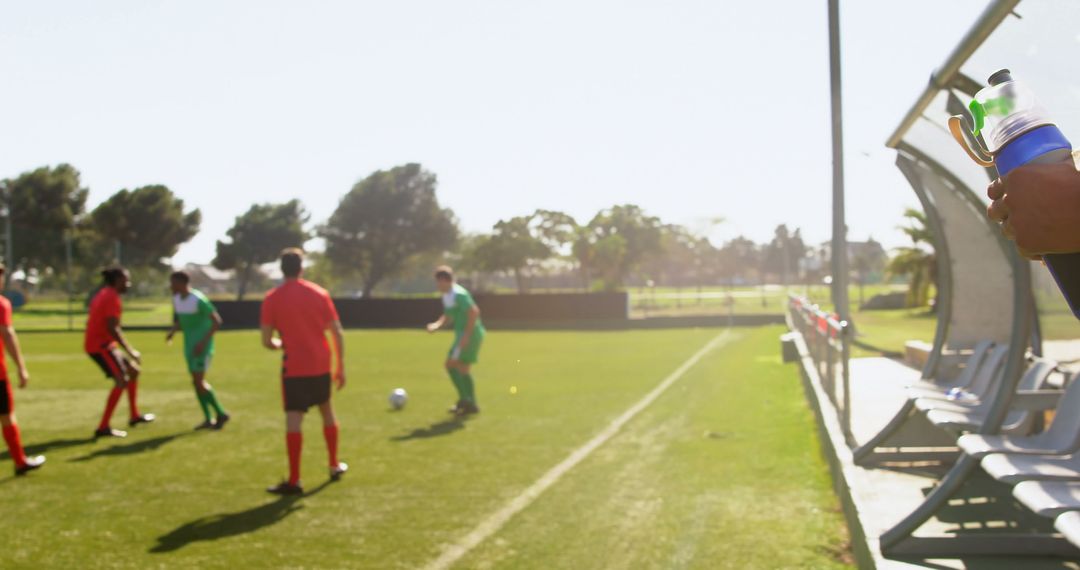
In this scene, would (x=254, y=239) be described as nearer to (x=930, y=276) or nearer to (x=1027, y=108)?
(x=930, y=276)

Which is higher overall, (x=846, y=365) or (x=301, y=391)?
(x=846, y=365)

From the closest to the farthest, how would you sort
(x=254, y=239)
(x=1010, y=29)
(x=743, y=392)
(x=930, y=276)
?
(x=1010, y=29) → (x=743, y=392) → (x=930, y=276) → (x=254, y=239)

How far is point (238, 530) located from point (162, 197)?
2982 inches

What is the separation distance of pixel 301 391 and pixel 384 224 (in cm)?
7093

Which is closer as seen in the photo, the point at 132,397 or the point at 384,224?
the point at 132,397

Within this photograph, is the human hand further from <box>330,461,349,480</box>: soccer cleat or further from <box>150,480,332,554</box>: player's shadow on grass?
<box>330,461,349,480</box>: soccer cleat

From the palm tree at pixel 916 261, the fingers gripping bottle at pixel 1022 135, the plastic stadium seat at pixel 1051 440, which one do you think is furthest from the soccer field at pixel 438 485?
the palm tree at pixel 916 261

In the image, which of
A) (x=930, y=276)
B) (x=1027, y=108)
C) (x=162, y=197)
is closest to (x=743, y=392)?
(x=1027, y=108)

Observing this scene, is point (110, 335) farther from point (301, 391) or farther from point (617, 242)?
point (617, 242)

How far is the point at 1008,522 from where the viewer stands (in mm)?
5426

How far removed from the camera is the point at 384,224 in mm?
77875

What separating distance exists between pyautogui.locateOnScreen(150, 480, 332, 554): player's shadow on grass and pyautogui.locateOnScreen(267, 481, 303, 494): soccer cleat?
9 centimetres

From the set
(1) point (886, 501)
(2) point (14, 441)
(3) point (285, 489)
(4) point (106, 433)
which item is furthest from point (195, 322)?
(1) point (886, 501)

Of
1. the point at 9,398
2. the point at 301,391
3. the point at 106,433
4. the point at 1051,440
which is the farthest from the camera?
the point at 106,433
